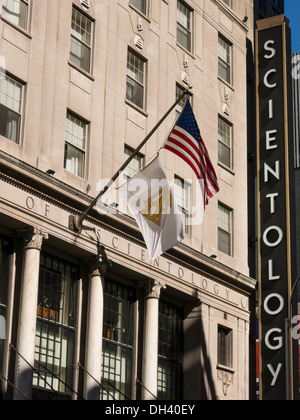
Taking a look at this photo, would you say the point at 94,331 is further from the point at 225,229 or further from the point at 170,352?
the point at 225,229

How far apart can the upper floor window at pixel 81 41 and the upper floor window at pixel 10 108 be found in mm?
3615

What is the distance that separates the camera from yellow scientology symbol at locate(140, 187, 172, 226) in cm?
2861

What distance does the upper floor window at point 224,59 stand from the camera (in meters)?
41.5

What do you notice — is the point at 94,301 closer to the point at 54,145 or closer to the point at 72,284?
the point at 72,284

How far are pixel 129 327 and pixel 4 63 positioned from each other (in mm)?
10621

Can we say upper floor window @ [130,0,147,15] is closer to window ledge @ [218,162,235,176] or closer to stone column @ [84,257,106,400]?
window ledge @ [218,162,235,176]

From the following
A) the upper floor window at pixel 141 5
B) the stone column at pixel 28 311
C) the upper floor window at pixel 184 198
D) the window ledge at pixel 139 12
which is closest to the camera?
the stone column at pixel 28 311

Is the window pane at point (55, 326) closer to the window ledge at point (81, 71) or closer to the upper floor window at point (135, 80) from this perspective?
the window ledge at point (81, 71)

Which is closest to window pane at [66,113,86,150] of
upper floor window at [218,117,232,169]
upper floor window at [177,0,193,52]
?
upper floor window at [177,0,193,52]

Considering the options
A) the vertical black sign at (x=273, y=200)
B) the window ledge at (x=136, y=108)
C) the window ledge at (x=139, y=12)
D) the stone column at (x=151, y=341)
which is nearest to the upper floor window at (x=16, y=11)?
the window ledge at (x=136, y=108)

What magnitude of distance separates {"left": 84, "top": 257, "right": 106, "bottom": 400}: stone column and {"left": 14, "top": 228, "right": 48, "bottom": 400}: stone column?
300cm

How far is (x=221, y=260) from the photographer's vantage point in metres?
38.2
